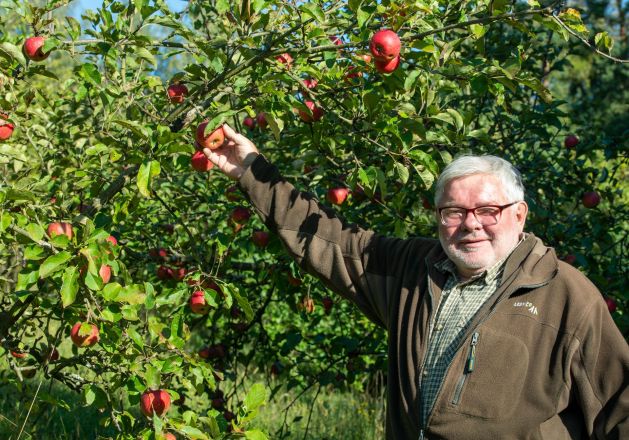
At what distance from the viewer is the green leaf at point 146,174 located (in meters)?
2.32

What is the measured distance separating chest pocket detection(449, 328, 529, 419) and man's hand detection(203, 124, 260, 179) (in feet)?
3.34

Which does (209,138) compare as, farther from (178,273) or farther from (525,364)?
(525,364)

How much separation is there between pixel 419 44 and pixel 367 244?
67 centimetres

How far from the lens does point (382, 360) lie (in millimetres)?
3959

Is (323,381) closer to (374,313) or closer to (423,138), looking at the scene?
(374,313)

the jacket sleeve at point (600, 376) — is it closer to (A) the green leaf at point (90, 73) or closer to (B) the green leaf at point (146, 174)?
(B) the green leaf at point (146, 174)

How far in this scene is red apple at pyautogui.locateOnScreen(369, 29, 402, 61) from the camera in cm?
238

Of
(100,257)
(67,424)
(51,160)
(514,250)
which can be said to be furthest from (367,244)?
(67,424)

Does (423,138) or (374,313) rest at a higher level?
(423,138)

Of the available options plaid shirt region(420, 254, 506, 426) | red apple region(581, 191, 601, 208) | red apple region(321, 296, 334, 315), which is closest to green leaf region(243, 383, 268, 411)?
plaid shirt region(420, 254, 506, 426)

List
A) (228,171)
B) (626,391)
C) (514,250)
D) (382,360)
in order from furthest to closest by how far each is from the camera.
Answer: (382,360)
(228,171)
(514,250)
(626,391)

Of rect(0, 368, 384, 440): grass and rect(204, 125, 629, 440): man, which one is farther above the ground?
rect(204, 125, 629, 440): man

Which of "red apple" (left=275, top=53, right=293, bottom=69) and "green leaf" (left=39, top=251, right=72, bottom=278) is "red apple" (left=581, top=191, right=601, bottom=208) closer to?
"red apple" (left=275, top=53, right=293, bottom=69)

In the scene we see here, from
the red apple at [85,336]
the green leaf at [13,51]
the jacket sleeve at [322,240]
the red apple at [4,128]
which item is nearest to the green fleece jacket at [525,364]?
the jacket sleeve at [322,240]
